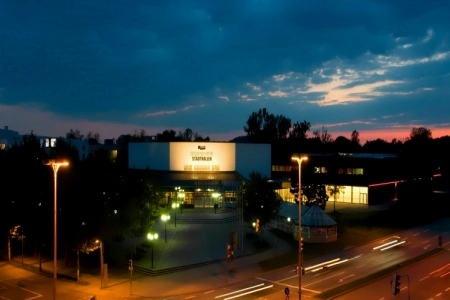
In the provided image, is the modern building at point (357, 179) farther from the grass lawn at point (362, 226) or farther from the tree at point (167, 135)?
the tree at point (167, 135)

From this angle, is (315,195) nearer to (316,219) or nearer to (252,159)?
(316,219)

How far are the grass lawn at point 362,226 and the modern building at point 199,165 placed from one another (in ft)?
51.2

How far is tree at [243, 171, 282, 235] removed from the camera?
147 ft

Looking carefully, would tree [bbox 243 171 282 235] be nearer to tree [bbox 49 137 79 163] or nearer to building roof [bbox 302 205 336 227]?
building roof [bbox 302 205 336 227]

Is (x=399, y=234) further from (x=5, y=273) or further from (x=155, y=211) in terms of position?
(x=5, y=273)

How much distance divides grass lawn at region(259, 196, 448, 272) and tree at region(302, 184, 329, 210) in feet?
9.37

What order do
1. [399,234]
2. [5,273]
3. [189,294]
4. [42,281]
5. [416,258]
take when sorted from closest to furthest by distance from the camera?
[189,294]
[42,281]
[5,273]
[416,258]
[399,234]

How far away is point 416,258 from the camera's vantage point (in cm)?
3803

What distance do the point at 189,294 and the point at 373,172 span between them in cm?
5725

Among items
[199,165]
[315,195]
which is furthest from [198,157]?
[315,195]

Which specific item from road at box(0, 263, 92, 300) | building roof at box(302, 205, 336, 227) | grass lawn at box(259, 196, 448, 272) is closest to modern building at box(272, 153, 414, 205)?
grass lawn at box(259, 196, 448, 272)

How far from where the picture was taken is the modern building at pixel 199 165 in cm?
6300

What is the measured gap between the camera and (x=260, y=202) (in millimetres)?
44812

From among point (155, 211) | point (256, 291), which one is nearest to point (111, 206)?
point (155, 211)
